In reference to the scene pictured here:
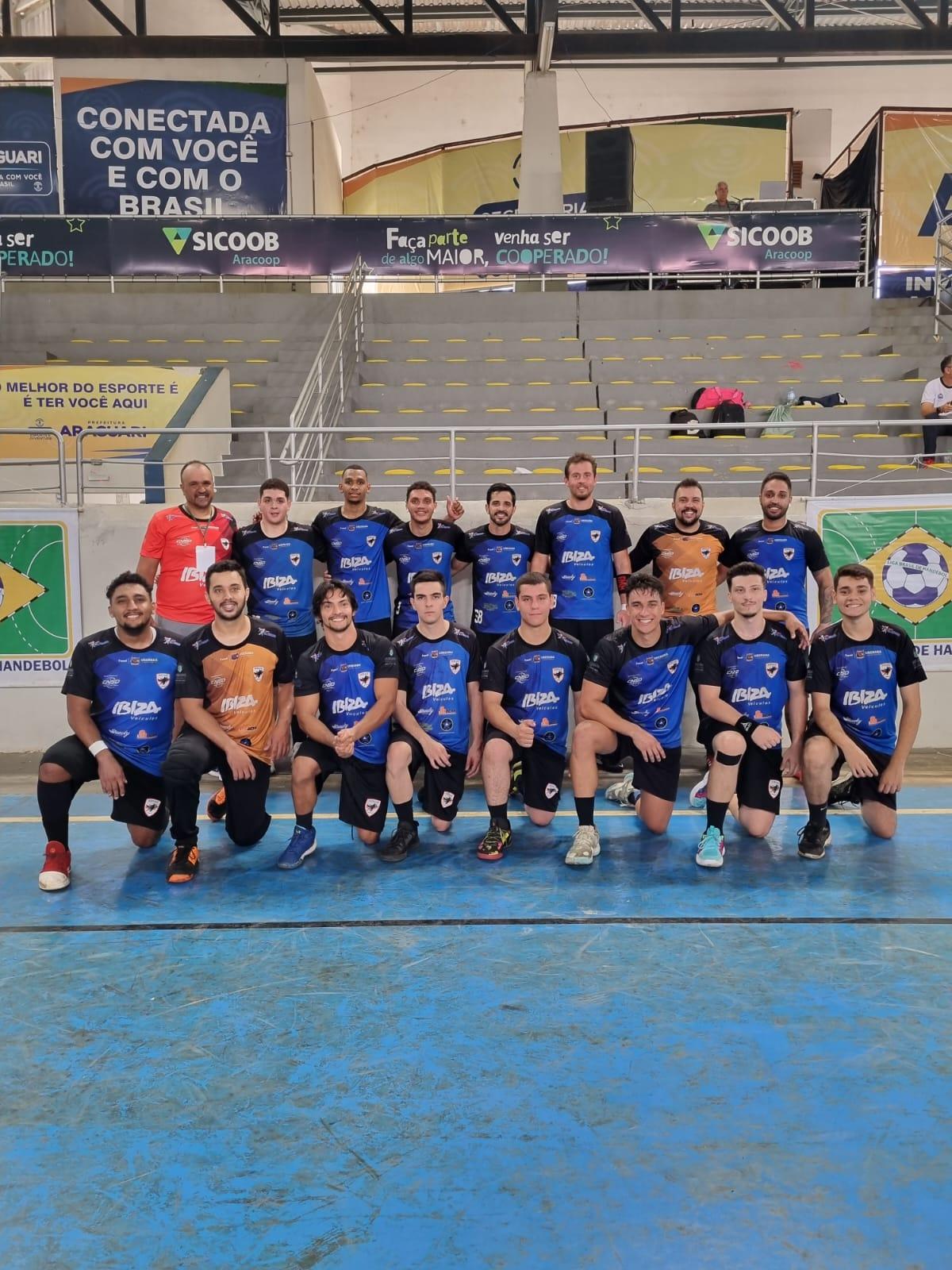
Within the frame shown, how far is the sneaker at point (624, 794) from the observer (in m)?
7.02

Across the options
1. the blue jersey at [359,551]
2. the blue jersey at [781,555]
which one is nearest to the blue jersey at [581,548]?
the blue jersey at [781,555]

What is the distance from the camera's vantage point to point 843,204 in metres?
19.1

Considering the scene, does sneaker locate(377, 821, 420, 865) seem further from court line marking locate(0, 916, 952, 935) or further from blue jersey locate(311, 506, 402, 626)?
blue jersey locate(311, 506, 402, 626)

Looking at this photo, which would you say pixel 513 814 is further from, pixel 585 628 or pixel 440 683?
pixel 585 628

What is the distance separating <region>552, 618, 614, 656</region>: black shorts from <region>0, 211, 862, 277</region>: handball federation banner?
9.37m

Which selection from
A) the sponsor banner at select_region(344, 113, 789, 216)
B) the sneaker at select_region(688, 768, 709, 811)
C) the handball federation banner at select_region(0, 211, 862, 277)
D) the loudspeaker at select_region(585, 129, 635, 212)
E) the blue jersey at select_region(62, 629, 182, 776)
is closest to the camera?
the blue jersey at select_region(62, 629, 182, 776)

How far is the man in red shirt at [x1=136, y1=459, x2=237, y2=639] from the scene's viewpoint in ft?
23.4

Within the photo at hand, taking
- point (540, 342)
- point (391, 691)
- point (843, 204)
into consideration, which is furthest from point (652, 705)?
point (843, 204)

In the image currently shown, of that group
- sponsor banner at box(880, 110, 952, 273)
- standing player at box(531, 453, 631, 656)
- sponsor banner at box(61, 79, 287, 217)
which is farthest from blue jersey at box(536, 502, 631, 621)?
sponsor banner at box(61, 79, 287, 217)

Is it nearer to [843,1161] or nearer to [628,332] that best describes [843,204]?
[628,332]

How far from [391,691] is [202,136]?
53.4 ft

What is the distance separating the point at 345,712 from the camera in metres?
6.11

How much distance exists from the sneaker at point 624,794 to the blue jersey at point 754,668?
1058mm

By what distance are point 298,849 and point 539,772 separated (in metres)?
1.49
